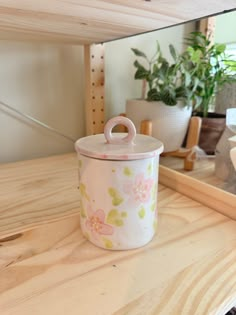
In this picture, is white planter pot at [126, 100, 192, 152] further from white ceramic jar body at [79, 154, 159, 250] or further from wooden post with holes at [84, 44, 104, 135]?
white ceramic jar body at [79, 154, 159, 250]

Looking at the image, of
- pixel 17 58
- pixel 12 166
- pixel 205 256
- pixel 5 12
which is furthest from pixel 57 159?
pixel 205 256

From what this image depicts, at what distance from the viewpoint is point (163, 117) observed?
0.77 m

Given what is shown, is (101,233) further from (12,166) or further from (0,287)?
(12,166)

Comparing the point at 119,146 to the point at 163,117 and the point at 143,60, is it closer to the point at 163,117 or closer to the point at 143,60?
the point at 163,117

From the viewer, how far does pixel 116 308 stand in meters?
0.28

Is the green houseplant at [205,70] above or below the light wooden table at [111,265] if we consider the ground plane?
above

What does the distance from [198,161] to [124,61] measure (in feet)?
1.53

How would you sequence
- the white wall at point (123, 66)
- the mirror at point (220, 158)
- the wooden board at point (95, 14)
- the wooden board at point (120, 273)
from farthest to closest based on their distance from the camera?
the white wall at point (123, 66) → the mirror at point (220, 158) → the wooden board at point (95, 14) → the wooden board at point (120, 273)

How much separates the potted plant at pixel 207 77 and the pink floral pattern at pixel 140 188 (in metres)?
0.49

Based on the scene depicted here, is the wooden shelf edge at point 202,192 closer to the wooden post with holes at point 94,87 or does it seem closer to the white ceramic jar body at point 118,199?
the white ceramic jar body at point 118,199

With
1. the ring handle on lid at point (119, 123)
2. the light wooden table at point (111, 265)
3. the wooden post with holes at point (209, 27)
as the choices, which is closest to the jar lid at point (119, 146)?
the ring handle on lid at point (119, 123)

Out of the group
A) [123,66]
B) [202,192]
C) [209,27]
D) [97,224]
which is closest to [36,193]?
[97,224]

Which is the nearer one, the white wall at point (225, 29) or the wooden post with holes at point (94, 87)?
the wooden post with holes at point (94, 87)

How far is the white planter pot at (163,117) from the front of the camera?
76 cm
